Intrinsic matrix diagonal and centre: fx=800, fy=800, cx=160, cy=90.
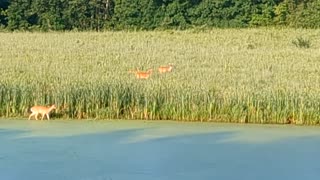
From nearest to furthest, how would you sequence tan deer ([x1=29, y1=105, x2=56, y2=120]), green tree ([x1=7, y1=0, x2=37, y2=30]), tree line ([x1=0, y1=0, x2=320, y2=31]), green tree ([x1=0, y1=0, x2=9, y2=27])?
tan deer ([x1=29, y1=105, x2=56, y2=120])
green tree ([x1=7, y1=0, x2=37, y2=30])
tree line ([x1=0, y1=0, x2=320, y2=31])
green tree ([x1=0, y1=0, x2=9, y2=27])

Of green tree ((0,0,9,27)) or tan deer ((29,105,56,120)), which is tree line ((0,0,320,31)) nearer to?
green tree ((0,0,9,27))

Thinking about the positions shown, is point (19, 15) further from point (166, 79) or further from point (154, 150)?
point (154, 150)

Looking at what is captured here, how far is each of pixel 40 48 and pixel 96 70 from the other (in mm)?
5744

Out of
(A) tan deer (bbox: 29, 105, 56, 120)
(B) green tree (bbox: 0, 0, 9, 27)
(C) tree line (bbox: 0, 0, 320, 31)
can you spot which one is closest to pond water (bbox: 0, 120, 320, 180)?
(A) tan deer (bbox: 29, 105, 56, 120)

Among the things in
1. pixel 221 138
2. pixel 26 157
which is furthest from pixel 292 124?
pixel 26 157

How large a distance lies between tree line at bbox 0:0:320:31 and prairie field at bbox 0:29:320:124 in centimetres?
968

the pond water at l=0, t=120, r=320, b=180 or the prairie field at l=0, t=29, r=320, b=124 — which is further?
the prairie field at l=0, t=29, r=320, b=124

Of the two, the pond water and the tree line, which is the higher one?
the tree line

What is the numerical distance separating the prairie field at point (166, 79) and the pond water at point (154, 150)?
1.20 feet

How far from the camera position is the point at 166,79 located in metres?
14.1

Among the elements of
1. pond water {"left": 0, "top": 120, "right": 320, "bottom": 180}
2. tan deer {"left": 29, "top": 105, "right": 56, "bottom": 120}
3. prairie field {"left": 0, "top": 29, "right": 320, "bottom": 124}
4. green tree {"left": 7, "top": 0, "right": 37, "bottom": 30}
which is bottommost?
pond water {"left": 0, "top": 120, "right": 320, "bottom": 180}

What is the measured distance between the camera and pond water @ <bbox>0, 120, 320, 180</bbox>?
297 inches

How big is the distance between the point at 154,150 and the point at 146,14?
92.5ft

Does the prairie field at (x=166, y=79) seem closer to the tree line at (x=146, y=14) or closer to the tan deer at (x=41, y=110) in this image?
the tan deer at (x=41, y=110)
